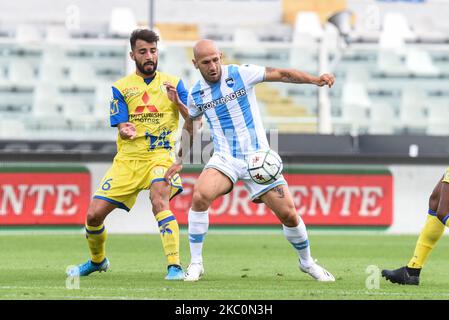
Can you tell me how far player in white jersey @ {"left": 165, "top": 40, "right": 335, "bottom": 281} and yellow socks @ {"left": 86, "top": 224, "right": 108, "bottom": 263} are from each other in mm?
919

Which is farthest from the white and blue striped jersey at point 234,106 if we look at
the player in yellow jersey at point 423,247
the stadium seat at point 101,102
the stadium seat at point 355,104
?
the stadium seat at point 355,104

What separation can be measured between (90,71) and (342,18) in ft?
23.2

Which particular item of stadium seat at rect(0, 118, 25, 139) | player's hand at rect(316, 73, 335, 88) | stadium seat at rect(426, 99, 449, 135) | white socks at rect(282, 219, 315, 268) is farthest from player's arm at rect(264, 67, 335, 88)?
stadium seat at rect(426, 99, 449, 135)

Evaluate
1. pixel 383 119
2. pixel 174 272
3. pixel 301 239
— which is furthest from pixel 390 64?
pixel 174 272

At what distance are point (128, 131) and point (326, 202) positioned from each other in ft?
29.7

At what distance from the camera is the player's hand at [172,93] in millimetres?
11438

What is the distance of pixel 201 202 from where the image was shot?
11.0 metres

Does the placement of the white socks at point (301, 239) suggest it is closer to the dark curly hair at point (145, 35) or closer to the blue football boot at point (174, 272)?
the blue football boot at point (174, 272)

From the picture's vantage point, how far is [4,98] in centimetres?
2758

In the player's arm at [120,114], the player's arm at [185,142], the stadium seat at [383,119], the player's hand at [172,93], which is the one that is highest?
the player's hand at [172,93]

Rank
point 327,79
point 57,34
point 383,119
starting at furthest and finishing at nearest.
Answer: point 57,34 → point 383,119 → point 327,79

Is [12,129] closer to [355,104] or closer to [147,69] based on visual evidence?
[355,104]

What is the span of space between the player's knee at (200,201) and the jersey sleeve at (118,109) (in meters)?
1.04
